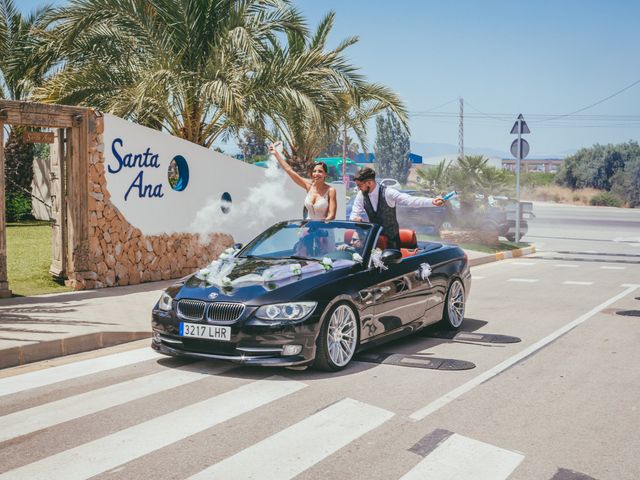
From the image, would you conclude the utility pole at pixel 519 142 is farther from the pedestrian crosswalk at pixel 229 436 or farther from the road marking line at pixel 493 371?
the pedestrian crosswalk at pixel 229 436

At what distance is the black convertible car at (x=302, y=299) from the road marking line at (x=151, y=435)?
0.37m

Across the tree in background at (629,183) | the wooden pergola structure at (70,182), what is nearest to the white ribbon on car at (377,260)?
the wooden pergola structure at (70,182)

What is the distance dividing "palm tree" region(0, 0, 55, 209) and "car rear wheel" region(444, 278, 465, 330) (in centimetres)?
649

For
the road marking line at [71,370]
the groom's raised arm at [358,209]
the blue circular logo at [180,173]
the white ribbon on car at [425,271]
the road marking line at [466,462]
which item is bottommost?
the road marking line at [466,462]

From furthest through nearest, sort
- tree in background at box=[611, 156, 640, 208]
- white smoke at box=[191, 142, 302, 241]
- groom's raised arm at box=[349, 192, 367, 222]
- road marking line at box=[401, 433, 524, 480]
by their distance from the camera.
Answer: tree in background at box=[611, 156, 640, 208] < white smoke at box=[191, 142, 302, 241] < groom's raised arm at box=[349, 192, 367, 222] < road marking line at box=[401, 433, 524, 480]

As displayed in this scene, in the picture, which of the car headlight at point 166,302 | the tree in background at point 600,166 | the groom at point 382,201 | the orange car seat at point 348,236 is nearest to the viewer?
the car headlight at point 166,302

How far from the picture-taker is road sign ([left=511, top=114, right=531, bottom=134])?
934 inches

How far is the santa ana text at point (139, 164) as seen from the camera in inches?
480

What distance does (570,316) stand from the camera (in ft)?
34.5

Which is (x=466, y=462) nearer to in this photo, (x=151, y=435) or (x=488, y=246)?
(x=151, y=435)

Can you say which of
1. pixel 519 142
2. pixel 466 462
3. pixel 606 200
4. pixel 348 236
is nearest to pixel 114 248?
pixel 348 236

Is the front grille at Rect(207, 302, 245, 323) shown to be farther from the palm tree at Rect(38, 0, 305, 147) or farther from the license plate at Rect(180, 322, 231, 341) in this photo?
the palm tree at Rect(38, 0, 305, 147)

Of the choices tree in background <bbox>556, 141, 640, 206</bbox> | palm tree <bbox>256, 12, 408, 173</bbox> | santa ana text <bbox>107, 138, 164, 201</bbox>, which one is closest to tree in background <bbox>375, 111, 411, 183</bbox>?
tree in background <bbox>556, 141, 640, 206</bbox>

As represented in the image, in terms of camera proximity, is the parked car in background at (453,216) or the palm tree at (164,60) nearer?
the palm tree at (164,60)
